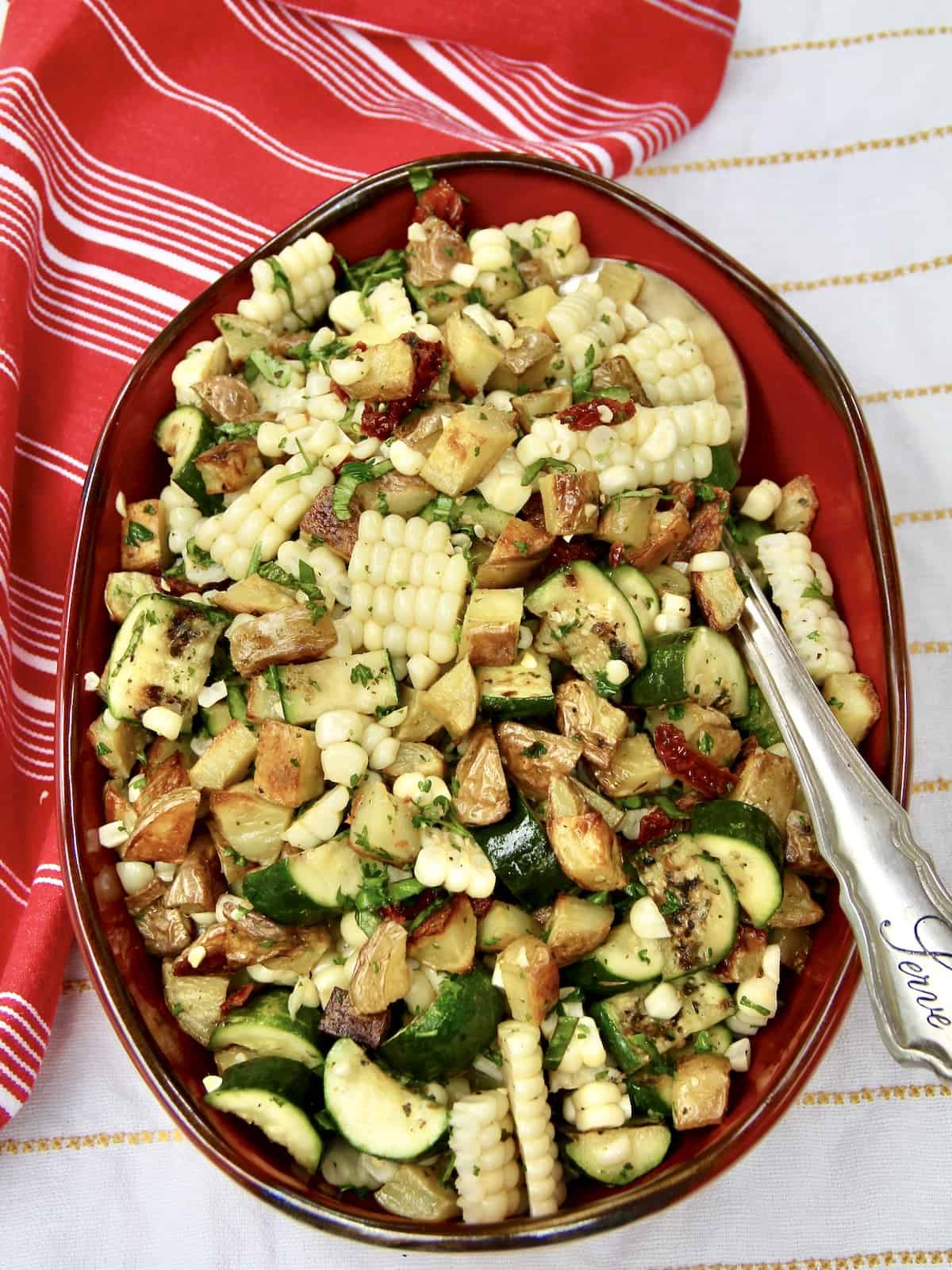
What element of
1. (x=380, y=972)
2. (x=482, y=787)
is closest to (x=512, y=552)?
(x=482, y=787)

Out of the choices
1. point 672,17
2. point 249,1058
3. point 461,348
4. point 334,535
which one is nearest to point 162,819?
point 249,1058

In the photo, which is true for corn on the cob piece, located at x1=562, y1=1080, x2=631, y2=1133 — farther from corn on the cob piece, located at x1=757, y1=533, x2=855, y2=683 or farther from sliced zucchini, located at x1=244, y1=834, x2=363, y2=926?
corn on the cob piece, located at x1=757, y1=533, x2=855, y2=683

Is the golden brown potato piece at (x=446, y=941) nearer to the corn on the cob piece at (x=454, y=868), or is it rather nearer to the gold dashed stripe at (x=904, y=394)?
the corn on the cob piece at (x=454, y=868)

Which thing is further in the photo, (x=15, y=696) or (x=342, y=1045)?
(x=15, y=696)

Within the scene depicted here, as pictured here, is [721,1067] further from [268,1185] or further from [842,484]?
[842,484]

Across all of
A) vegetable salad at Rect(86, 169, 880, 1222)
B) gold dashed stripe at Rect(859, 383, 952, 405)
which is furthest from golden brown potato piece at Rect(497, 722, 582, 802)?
gold dashed stripe at Rect(859, 383, 952, 405)
